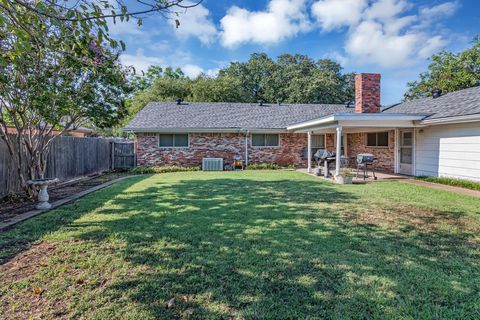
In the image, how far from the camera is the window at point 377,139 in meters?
13.8

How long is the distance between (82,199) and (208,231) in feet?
14.6

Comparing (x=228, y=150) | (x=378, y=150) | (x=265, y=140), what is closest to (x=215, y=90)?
(x=265, y=140)

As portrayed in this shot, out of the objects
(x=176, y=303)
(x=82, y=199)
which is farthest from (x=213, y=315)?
(x=82, y=199)

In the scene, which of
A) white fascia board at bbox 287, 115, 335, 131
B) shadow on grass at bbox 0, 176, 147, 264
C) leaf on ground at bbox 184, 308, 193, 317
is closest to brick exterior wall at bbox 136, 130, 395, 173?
white fascia board at bbox 287, 115, 335, 131

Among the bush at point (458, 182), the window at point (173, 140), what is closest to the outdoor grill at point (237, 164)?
the window at point (173, 140)

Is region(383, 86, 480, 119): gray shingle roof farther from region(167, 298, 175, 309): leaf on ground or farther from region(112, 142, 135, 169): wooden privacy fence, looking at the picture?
region(112, 142, 135, 169): wooden privacy fence

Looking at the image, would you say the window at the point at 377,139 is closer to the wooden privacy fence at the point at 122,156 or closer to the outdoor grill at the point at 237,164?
the outdoor grill at the point at 237,164

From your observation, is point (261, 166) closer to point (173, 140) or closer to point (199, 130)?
point (199, 130)

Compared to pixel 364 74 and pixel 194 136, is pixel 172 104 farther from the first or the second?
pixel 364 74

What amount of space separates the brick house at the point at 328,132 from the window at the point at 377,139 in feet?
Answer: 0.17

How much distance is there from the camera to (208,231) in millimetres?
4531

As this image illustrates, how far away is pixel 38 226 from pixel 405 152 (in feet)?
43.3

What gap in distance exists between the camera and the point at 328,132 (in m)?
16.0

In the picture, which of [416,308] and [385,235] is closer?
[416,308]
